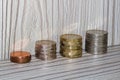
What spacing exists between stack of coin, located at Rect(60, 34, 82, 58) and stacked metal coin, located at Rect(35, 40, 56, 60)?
0.04 metres

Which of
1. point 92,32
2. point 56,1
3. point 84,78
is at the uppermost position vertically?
point 56,1

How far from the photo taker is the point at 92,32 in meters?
1.11

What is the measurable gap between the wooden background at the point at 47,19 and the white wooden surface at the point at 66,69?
8 cm

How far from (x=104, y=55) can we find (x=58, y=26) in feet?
0.61

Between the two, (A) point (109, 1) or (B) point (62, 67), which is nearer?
(B) point (62, 67)

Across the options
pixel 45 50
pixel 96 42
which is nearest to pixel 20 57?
pixel 45 50

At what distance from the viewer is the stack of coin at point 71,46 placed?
1.03 metres

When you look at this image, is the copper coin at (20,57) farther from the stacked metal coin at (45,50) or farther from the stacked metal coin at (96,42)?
the stacked metal coin at (96,42)

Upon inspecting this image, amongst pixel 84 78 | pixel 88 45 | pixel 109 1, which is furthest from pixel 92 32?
pixel 84 78

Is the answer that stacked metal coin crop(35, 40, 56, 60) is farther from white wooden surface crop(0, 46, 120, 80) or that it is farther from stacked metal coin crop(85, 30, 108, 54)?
stacked metal coin crop(85, 30, 108, 54)

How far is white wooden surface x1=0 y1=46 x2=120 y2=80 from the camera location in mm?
880

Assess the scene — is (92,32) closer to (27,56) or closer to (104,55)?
(104,55)

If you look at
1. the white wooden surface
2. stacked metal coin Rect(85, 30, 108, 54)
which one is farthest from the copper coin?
stacked metal coin Rect(85, 30, 108, 54)

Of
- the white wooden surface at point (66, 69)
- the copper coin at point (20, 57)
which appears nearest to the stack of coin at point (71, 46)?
the white wooden surface at point (66, 69)
